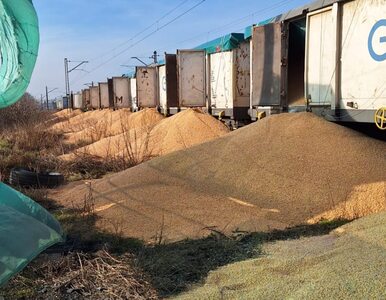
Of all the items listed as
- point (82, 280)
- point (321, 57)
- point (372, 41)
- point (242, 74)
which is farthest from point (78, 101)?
point (82, 280)

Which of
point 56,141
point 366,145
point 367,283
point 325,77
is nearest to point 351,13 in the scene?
point 325,77

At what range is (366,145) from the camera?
662 centimetres

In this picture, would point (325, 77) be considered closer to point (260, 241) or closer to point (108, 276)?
point (260, 241)

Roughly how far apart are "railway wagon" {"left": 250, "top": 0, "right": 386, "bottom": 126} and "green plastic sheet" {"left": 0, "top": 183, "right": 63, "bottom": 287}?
194 inches

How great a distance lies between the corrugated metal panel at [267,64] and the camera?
8.91 meters

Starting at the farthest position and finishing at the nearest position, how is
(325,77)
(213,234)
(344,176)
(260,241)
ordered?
(325,77) < (344,176) < (213,234) < (260,241)

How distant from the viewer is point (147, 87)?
66.2ft

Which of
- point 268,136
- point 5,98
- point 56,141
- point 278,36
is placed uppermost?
point 278,36

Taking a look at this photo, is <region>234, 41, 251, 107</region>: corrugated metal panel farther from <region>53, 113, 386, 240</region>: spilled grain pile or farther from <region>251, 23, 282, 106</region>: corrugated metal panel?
<region>53, 113, 386, 240</region>: spilled grain pile

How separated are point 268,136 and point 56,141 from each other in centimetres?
1187

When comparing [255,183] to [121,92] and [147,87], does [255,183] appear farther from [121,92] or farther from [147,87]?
[121,92]

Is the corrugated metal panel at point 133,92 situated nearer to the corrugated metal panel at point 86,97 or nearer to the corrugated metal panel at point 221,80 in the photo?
the corrugated metal panel at point 221,80

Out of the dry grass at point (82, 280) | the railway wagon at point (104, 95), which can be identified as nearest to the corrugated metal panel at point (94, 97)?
the railway wagon at point (104, 95)

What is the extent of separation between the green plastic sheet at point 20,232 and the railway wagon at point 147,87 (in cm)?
1627
